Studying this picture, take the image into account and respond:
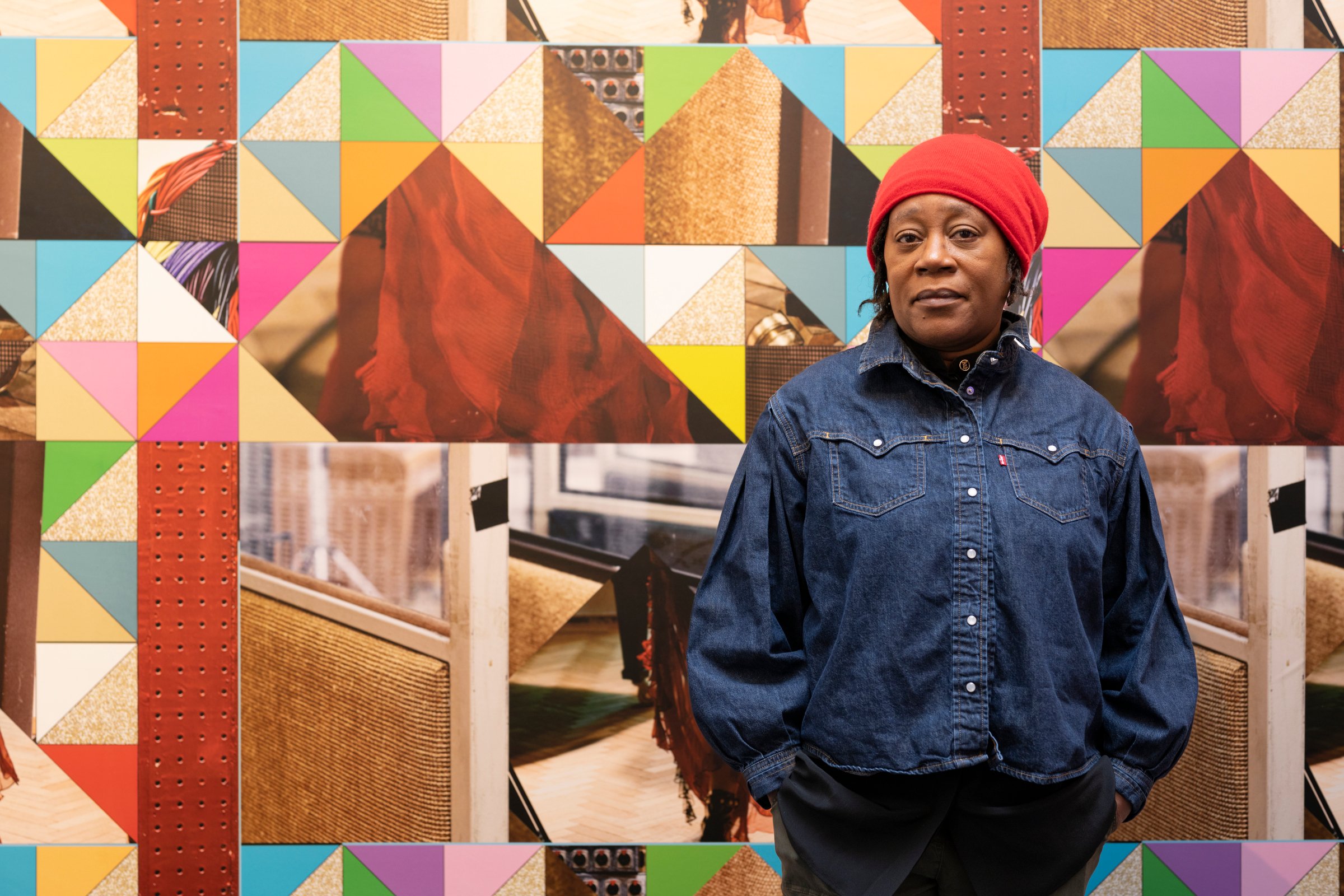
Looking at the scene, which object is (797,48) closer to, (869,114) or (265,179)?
(869,114)

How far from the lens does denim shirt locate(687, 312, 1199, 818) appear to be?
107cm

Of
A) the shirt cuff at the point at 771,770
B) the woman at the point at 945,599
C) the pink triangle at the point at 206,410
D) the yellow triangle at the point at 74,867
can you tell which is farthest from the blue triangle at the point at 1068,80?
the yellow triangle at the point at 74,867

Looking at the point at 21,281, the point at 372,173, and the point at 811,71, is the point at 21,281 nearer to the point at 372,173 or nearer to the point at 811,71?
the point at 372,173

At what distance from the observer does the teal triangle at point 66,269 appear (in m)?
1.74

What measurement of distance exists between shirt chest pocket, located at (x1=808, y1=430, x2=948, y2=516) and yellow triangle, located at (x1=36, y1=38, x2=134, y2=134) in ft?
5.09

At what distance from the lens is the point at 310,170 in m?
1.74

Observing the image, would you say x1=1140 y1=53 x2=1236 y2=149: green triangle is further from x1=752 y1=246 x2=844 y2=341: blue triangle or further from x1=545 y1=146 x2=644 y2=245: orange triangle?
x1=545 y1=146 x2=644 y2=245: orange triangle

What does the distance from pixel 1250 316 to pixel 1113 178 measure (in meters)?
0.37

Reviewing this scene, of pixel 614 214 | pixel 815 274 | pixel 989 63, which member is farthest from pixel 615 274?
pixel 989 63

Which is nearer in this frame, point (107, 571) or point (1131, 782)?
point (1131, 782)

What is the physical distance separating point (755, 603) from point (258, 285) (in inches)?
46.0

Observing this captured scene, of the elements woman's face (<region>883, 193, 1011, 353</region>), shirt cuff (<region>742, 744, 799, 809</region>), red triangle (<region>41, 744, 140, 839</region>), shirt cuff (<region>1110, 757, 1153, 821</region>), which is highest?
woman's face (<region>883, 193, 1011, 353</region>)

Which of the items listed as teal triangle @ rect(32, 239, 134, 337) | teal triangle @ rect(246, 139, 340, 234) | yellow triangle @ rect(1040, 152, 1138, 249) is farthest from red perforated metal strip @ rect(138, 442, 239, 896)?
yellow triangle @ rect(1040, 152, 1138, 249)

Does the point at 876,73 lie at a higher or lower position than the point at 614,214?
higher
